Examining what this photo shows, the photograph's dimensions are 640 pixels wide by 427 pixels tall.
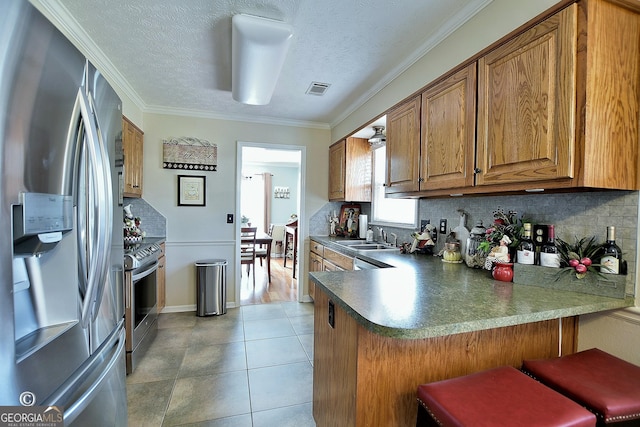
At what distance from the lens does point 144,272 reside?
2572 millimetres

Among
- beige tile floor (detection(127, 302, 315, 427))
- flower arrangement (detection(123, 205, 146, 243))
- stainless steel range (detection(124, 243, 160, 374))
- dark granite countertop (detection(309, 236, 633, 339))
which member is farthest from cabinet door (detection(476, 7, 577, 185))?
flower arrangement (detection(123, 205, 146, 243))

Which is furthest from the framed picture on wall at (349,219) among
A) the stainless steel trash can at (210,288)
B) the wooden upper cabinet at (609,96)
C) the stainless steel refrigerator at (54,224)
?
the stainless steel refrigerator at (54,224)

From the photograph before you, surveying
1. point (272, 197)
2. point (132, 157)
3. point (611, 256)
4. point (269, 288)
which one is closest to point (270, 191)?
point (272, 197)

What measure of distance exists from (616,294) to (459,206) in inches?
42.4

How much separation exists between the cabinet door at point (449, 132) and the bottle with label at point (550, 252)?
46 cm

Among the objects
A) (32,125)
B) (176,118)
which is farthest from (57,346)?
(176,118)

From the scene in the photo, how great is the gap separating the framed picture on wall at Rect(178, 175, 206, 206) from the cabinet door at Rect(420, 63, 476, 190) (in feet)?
9.19

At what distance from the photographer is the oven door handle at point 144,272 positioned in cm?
237

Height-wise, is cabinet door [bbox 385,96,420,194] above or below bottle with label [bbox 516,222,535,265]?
above

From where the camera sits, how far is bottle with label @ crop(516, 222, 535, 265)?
4.81 feet

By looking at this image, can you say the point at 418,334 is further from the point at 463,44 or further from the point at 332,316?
the point at 463,44

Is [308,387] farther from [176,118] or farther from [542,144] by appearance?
[176,118]

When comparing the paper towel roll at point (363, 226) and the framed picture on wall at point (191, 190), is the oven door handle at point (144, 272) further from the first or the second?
the paper towel roll at point (363, 226)

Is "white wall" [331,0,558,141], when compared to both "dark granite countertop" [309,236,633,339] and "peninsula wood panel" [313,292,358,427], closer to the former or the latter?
"dark granite countertop" [309,236,633,339]
